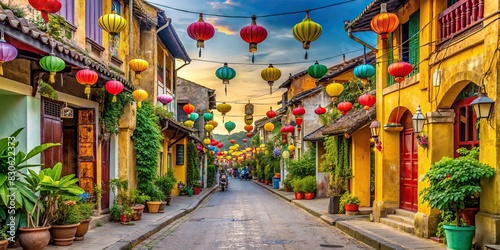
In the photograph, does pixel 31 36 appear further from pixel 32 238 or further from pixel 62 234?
pixel 62 234

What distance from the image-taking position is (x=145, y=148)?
19.1m

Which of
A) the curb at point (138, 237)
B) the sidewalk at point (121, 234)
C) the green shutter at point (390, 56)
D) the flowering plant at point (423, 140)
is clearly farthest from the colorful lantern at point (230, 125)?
the flowering plant at point (423, 140)

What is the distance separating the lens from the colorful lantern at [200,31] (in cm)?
1163

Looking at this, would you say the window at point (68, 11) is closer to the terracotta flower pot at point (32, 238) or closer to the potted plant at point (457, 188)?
the terracotta flower pot at point (32, 238)

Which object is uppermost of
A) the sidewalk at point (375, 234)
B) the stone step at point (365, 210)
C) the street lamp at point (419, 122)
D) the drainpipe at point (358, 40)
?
the drainpipe at point (358, 40)

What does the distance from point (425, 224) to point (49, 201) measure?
865 centimetres

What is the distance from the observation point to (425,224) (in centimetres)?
1292

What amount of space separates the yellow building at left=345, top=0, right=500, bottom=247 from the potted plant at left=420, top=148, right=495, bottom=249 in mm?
231

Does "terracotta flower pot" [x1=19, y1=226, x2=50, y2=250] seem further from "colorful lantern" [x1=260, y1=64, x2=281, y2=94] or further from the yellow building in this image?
the yellow building

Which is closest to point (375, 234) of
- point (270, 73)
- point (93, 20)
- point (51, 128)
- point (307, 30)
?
→ point (270, 73)

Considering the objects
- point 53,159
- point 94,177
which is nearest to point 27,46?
point 53,159

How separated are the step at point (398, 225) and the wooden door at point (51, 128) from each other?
30.0 ft

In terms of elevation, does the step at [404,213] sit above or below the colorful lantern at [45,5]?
below

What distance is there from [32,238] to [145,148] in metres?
9.43
